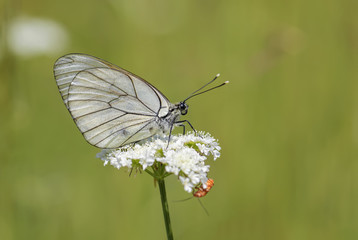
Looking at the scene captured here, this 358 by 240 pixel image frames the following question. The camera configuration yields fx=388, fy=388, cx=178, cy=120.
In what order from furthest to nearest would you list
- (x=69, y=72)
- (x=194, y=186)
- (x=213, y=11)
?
(x=213, y=11)
(x=69, y=72)
(x=194, y=186)

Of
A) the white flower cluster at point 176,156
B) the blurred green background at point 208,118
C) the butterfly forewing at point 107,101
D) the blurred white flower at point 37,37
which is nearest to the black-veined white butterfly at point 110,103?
the butterfly forewing at point 107,101

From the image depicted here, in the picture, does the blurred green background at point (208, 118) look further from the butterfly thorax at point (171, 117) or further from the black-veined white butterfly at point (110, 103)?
the butterfly thorax at point (171, 117)

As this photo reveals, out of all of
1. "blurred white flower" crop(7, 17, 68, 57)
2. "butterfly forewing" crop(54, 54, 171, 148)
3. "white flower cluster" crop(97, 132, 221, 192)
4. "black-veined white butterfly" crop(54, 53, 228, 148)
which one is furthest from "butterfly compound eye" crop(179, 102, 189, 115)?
"blurred white flower" crop(7, 17, 68, 57)

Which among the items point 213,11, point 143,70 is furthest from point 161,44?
point 213,11

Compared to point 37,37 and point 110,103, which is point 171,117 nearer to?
point 110,103

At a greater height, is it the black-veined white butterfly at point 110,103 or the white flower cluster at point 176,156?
the black-veined white butterfly at point 110,103

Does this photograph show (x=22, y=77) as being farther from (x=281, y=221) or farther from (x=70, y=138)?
(x=281, y=221)

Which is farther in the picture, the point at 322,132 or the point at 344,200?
the point at 322,132

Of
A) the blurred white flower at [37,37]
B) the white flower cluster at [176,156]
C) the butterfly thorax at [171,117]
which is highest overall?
the blurred white flower at [37,37]
